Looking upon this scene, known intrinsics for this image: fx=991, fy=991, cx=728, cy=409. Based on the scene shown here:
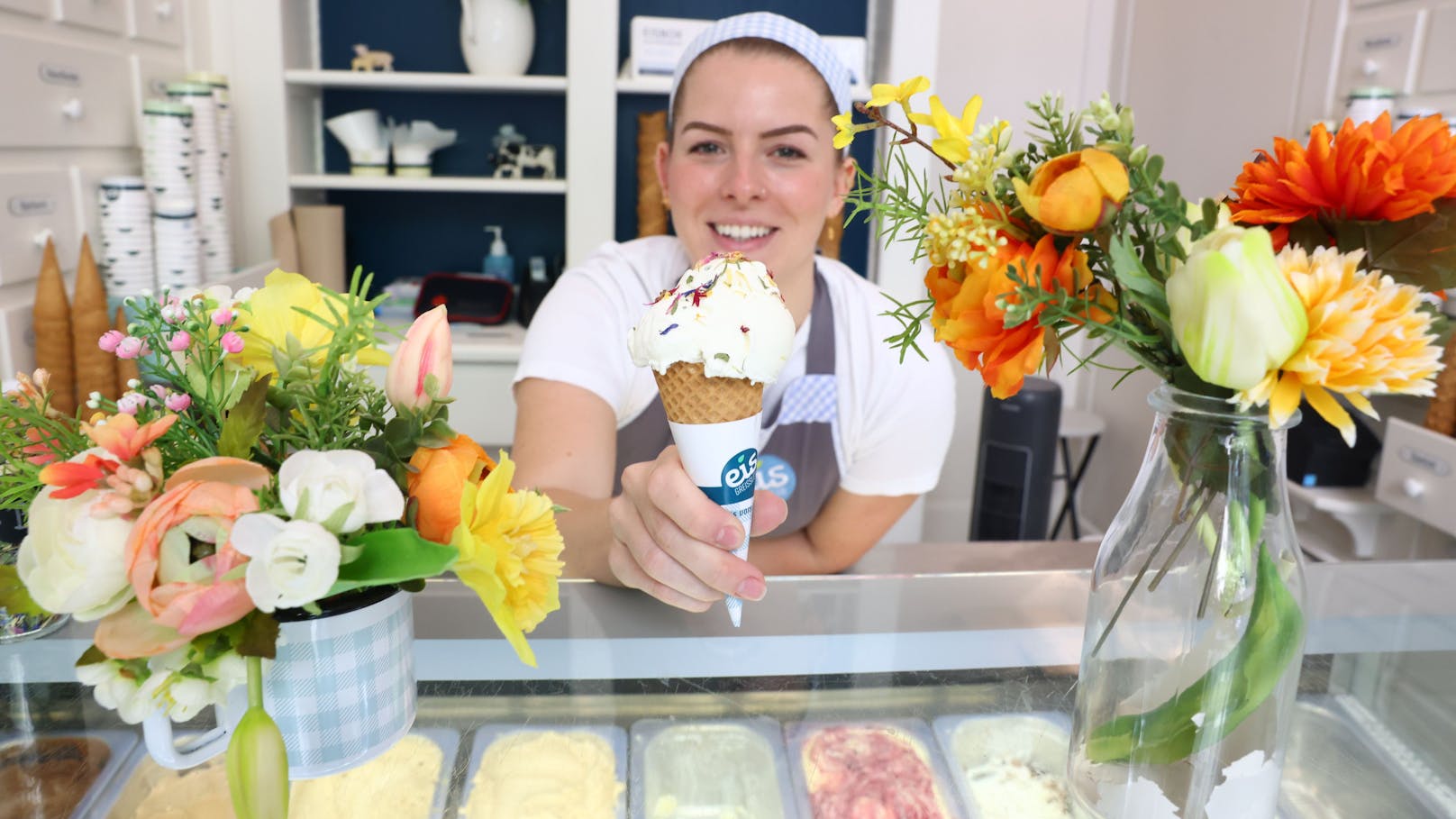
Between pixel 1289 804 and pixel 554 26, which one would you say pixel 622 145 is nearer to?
pixel 554 26

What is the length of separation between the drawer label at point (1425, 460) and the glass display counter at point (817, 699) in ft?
3.82

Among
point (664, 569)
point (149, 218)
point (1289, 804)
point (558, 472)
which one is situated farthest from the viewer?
point (149, 218)

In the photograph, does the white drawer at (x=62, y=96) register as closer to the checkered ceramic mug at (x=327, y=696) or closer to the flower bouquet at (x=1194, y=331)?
the checkered ceramic mug at (x=327, y=696)

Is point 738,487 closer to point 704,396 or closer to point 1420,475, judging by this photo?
point 704,396

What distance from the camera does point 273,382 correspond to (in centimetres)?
58

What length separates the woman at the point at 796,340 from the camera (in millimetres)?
1421

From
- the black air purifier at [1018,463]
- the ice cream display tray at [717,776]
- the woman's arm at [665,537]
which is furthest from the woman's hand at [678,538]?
the black air purifier at [1018,463]

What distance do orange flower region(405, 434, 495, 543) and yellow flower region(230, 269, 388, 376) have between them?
73 mm

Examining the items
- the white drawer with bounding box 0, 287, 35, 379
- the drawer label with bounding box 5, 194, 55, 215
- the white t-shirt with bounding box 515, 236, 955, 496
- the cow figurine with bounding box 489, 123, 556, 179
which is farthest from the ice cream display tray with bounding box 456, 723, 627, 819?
the cow figurine with bounding box 489, 123, 556, 179

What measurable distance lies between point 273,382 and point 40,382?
129 millimetres

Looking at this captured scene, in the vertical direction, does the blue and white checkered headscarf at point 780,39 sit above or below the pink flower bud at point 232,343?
above

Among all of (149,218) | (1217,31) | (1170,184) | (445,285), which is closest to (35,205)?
(149,218)

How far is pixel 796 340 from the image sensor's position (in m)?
1.56

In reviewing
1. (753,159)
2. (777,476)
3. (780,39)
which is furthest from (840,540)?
(780,39)
